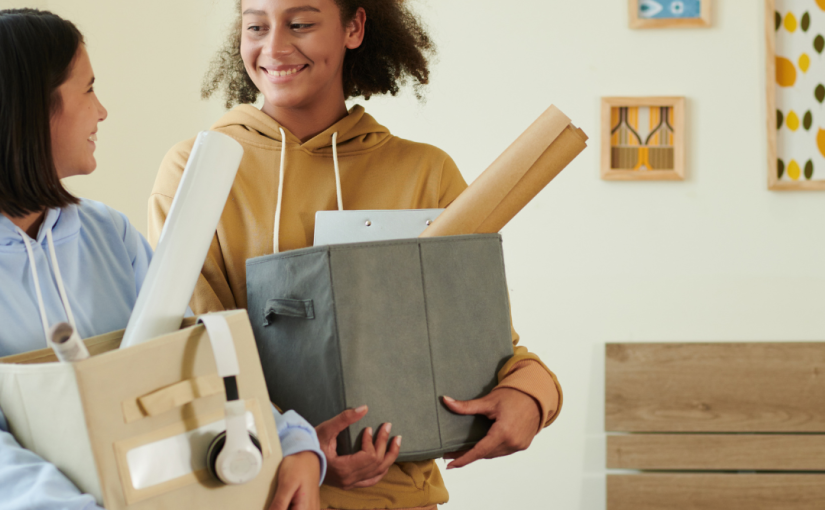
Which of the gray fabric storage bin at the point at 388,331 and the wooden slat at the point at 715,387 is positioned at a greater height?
the gray fabric storage bin at the point at 388,331

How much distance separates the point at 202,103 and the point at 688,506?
187 centimetres

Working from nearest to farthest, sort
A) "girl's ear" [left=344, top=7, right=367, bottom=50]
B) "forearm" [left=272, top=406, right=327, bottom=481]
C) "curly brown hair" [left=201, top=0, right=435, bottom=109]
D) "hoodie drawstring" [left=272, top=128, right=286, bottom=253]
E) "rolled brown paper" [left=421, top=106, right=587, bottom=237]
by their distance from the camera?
"forearm" [left=272, top=406, right=327, bottom=481] < "rolled brown paper" [left=421, top=106, right=587, bottom=237] < "hoodie drawstring" [left=272, top=128, right=286, bottom=253] < "girl's ear" [left=344, top=7, right=367, bottom=50] < "curly brown hair" [left=201, top=0, right=435, bottom=109]

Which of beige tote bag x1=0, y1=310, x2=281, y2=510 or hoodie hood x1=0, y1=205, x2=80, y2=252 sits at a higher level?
hoodie hood x1=0, y1=205, x2=80, y2=252

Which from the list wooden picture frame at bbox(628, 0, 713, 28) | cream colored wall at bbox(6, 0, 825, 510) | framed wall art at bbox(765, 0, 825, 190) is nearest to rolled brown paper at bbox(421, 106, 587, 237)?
cream colored wall at bbox(6, 0, 825, 510)

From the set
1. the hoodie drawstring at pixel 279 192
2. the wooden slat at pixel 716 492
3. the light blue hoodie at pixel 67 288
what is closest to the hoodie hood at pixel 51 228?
the light blue hoodie at pixel 67 288

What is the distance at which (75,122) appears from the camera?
0.75 meters

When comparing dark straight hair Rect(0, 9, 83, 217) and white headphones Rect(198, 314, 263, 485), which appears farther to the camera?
dark straight hair Rect(0, 9, 83, 217)

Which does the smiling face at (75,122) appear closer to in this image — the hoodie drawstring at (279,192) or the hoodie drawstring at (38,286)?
the hoodie drawstring at (38,286)

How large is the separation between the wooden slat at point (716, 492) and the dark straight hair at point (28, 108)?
1850 mm

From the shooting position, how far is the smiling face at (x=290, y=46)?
950 mm

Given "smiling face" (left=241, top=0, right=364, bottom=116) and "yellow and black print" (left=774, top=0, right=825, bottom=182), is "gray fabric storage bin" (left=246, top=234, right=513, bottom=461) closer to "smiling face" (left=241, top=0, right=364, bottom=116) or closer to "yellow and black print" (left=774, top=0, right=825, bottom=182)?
"smiling face" (left=241, top=0, right=364, bottom=116)

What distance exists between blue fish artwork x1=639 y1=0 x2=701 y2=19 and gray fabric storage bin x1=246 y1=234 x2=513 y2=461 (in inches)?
64.2

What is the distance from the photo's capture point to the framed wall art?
213cm

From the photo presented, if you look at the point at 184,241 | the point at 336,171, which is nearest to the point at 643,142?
the point at 336,171
